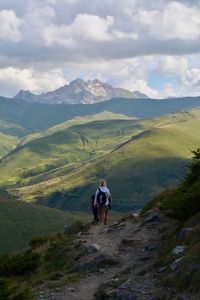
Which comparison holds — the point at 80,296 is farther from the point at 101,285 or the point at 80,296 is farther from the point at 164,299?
the point at 164,299

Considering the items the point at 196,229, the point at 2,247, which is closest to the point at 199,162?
the point at 196,229

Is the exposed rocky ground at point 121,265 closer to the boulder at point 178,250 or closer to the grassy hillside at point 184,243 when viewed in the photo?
the grassy hillside at point 184,243

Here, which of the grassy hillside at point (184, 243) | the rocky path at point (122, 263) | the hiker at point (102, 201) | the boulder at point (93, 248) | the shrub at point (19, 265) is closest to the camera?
the grassy hillside at point (184, 243)

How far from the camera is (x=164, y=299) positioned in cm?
1622

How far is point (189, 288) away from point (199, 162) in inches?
502

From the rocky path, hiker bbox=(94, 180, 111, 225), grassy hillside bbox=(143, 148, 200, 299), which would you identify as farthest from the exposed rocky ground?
hiker bbox=(94, 180, 111, 225)

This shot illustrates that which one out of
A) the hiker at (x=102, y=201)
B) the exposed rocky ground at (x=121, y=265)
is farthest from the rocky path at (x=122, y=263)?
the hiker at (x=102, y=201)

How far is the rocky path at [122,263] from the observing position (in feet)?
59.4

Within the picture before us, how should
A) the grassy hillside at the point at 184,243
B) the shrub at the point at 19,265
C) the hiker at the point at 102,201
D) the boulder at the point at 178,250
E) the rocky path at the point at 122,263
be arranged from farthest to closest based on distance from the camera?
1. the hiker at the point at 102,201
2. the shrub at the point at 19,265
3. the boulder at the point at 178,250
4. the rocky path at the point at 122,263
5. the grassy hillside at the point at 184,243

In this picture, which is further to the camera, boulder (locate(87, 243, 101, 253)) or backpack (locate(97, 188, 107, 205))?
backpack (locate(97, 188, 107, 205))

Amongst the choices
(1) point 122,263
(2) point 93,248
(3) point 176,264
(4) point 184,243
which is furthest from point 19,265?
(3) point 176,264

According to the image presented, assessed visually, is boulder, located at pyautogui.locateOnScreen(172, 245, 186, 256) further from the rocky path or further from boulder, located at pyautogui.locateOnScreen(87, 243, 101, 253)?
boulder, located at pyautogui.locateOnScreen(87, 243, 101, 253)

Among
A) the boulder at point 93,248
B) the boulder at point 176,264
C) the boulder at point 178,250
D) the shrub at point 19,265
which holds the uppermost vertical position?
the boulder at point 178,250

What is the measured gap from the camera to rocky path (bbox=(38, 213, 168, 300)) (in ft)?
59.4
